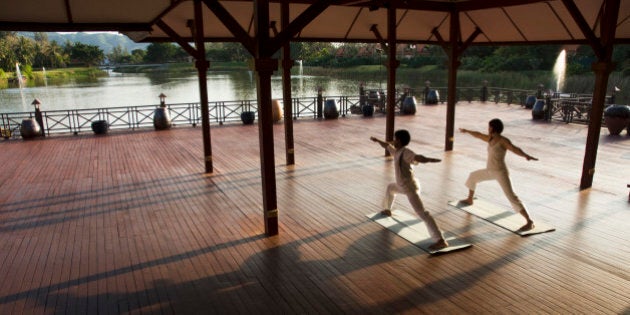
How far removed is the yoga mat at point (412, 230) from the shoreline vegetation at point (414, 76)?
1705cm

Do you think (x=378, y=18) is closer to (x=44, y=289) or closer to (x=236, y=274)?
(x=236, y=274)

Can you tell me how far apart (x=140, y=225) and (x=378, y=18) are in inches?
336

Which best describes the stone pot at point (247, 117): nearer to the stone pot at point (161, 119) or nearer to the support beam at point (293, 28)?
the stone pot at point (161, 119)

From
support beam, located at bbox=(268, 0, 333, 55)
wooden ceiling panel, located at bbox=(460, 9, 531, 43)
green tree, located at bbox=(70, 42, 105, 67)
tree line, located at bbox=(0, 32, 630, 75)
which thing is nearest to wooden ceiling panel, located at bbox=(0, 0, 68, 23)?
support beam, located at bbox=(268, 0, 333, 55)

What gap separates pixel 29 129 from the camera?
13.9m

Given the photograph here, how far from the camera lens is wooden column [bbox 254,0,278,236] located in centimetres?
539

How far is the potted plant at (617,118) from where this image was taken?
42.3 ft

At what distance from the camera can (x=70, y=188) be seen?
8680 millimetres

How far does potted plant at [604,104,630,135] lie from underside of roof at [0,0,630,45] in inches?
143

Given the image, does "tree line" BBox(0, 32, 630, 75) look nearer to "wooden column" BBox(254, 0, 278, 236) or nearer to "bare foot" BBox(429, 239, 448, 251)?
"wooden column" BBox(254, 0, 278, 236)

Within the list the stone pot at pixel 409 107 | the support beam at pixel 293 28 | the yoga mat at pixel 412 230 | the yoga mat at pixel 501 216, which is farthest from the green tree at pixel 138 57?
the yoga mat at pixel 501 216

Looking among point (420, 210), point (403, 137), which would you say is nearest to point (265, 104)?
point (403, 137)

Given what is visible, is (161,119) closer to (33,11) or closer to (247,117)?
(247,117)

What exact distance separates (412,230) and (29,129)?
1354cm
